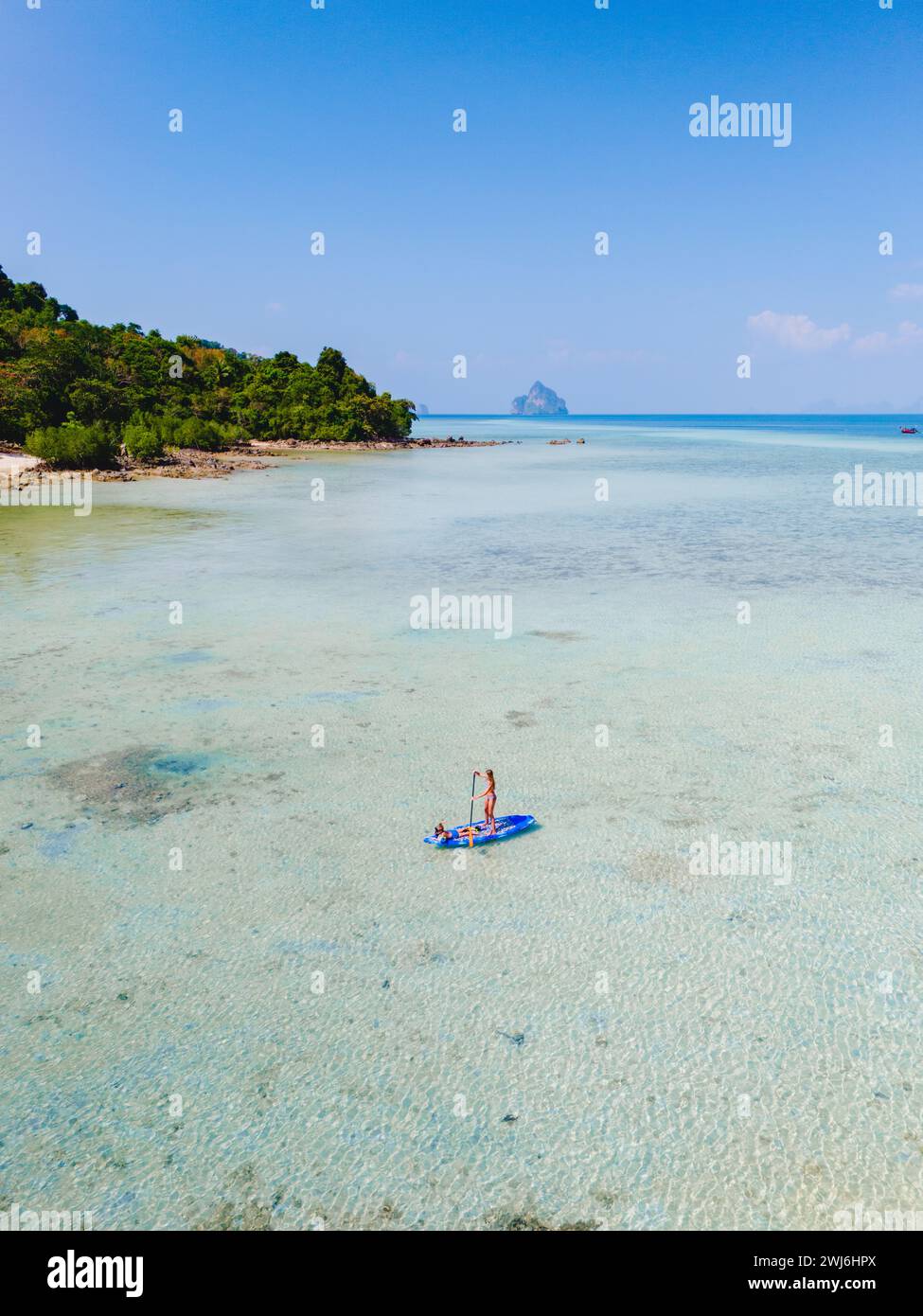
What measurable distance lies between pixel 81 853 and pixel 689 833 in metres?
6.72

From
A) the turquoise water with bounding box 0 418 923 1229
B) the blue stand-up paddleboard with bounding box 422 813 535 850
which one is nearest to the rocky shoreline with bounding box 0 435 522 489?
the turquoise water with bounding box 0 418 923 1229

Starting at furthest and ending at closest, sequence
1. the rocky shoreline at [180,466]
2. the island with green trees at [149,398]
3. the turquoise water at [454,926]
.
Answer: the island with green trees at [149,398], the rocky shoreline at [180,466], the turquoise water at [454,926]

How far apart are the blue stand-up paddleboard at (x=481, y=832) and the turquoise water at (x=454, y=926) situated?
0.59ft

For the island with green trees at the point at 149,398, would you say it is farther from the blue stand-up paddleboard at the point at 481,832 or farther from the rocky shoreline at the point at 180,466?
the blue stand-up paddleboard at the point at 481,832

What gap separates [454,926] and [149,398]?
242ft

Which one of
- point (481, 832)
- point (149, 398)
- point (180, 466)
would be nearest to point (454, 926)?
point (481, 832)

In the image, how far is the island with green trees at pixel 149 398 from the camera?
54938 millimetres

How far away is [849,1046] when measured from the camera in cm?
602

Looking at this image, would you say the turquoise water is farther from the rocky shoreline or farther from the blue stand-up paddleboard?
the rocky shoreline

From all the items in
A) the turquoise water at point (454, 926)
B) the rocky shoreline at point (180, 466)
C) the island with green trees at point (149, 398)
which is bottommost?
the turquoise water at point (454, 926)

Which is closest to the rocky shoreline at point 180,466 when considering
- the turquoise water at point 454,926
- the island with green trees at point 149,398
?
the island with green trees at point 149,398

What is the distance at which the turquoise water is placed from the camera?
16.9 ft

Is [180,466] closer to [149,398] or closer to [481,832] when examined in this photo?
[149,398]

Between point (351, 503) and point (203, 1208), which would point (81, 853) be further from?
point (351, 503)
